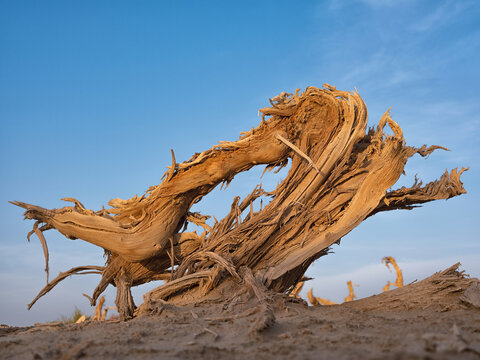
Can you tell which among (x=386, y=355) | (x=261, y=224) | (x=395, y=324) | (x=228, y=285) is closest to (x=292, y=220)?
(x=261, y=224)

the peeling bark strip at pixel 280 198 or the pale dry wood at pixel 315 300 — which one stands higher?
the peeling bark strip at pixel 280 198

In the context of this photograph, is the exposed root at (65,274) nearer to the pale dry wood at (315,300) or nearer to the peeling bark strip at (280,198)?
the peeling bark strip at (280,198)

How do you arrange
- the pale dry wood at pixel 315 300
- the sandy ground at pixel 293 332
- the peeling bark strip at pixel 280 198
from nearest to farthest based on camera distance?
1. the sandy ground at pixel 293 332
2. the peeling bark strip at pixel 280 198
3. the pale dry wood at pixel 315 300

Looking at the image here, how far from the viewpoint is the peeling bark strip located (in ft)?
23.3

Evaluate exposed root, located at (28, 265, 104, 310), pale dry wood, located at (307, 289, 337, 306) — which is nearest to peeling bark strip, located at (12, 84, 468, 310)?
exposed root, located at (28, 265, 104, 310)

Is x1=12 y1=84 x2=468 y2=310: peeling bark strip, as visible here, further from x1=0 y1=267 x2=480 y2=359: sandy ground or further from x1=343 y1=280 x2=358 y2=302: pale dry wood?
x1=343 y1=280 x2=358 y2=302: pale dry wood

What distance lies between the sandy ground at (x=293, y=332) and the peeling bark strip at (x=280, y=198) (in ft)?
3.89

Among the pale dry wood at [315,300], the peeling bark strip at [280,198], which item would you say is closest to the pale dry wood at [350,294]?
the pale dry wood at [315,300]

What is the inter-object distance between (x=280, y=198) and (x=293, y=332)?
130 inches

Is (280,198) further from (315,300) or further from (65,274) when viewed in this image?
(315,300)

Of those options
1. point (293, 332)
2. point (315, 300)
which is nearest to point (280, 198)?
point (293, 332)

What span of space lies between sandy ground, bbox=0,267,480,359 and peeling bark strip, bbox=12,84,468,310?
1187mm

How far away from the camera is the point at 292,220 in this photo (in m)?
7.27

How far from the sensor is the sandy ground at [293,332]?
356 centimetres
